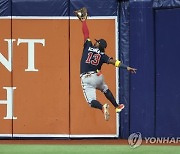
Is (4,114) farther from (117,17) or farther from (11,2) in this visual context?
(117,17)

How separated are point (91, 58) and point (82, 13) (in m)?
1.47

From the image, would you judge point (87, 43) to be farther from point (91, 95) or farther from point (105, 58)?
point (91, 95)

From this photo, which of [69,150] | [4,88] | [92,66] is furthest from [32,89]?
[69,150]

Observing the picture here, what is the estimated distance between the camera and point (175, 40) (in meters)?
14.2

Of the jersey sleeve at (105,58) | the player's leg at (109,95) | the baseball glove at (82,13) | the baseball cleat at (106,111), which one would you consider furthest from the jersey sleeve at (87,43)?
the baseball cleat at (106,111)

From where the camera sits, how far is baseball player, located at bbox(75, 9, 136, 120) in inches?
513

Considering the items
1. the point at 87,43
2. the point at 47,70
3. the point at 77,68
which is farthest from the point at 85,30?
the point at 47,70

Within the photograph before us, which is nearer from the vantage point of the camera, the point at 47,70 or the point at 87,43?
the point at 87,43

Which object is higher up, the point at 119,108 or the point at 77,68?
the point at 77,68

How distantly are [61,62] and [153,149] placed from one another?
374 cm

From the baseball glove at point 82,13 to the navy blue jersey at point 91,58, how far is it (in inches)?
27.2

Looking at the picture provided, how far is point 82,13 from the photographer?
14047 millimetres

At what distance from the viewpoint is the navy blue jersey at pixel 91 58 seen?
1295 cm

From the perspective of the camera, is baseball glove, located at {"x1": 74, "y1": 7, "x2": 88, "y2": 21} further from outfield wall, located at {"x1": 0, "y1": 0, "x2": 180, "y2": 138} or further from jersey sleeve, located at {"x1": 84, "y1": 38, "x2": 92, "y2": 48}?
jersey sleeve, located at {"x1": 84, "y1": 38, "x2": 92, "y2": 48}
